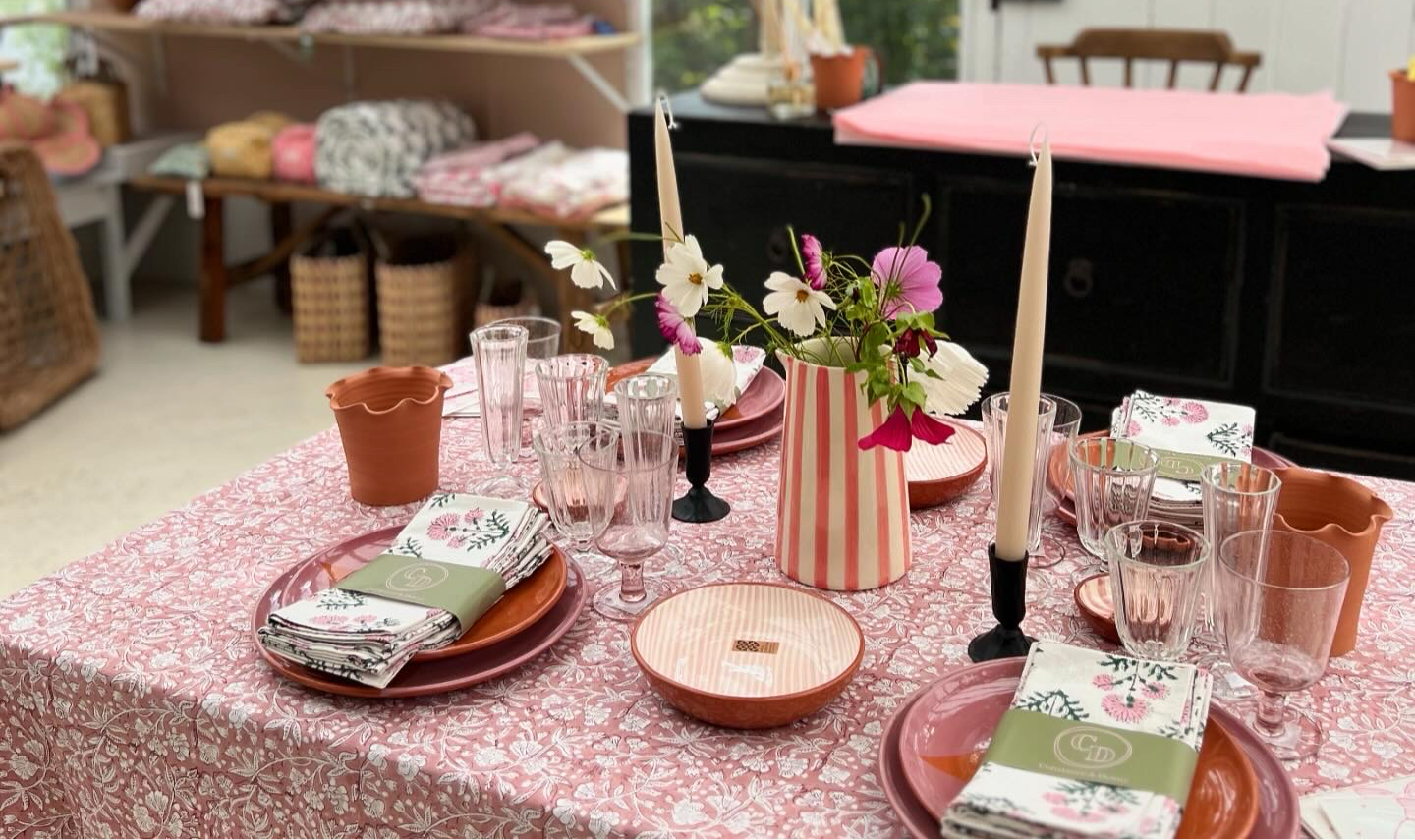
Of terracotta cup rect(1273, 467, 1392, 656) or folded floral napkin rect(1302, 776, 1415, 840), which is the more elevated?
terracotta cup rect(1273, 467, 1392, 656)

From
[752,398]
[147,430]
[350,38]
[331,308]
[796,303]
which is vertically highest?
[350,38]

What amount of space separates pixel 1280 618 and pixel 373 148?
131 inches

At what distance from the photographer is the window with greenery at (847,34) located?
12.3ft

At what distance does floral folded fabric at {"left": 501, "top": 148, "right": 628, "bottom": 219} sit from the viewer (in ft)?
12.2

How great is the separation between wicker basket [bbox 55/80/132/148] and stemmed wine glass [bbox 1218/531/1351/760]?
4160mm

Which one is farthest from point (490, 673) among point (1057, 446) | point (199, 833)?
point (1057, 446)

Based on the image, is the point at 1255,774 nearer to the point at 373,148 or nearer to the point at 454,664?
the point at 454,664

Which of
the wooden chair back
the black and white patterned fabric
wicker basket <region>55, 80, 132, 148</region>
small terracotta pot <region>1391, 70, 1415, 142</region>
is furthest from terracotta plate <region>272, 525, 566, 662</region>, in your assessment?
wicker basket <region>55, 80, 132, 148</region>

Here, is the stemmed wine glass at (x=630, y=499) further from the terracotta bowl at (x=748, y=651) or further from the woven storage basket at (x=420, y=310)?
the woven storage basket at (x=420, y=310)

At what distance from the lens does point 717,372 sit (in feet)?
4.36

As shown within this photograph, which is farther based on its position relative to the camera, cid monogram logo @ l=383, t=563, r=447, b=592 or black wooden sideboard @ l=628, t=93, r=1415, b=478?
black wooden sideboard @ l=628, t=93, r=1415, b=478

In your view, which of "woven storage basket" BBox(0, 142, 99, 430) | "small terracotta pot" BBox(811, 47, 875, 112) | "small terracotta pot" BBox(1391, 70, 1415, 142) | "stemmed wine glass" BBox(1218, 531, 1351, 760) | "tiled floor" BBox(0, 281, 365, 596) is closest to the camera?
"stemmed wine glass" BBox(1218, 531, 1351, 760)

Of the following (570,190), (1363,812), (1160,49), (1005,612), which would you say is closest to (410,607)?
(1005,612)

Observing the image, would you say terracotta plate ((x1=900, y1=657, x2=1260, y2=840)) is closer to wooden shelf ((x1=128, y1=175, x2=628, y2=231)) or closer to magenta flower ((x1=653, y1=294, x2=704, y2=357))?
magenta flower ((x1=653, y1=294, x2=704, y2=357))
